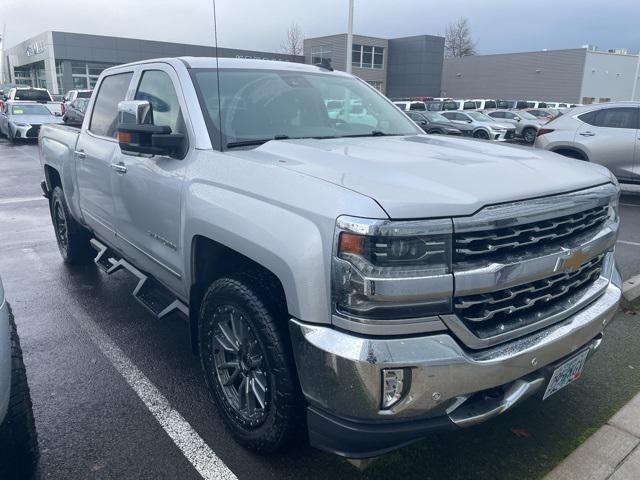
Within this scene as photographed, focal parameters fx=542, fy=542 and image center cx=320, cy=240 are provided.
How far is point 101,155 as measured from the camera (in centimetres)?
421

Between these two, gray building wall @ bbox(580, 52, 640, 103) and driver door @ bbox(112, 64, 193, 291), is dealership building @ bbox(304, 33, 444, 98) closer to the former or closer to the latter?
gray building wall @ bbox(580, 52, 640, 103)

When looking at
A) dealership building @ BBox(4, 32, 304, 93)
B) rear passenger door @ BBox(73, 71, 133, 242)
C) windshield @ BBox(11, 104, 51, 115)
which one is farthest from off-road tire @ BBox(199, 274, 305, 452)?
dealership building @ BBox(4, 32, 304, 93)

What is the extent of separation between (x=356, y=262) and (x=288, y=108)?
180 centimetres

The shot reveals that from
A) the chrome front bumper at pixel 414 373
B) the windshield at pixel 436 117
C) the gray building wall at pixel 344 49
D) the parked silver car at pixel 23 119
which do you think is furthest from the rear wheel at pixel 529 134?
the gray building wall at pixel 344 49

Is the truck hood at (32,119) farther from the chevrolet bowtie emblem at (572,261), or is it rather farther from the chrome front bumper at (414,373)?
the chevrolet bowtie emblem at (572,261)

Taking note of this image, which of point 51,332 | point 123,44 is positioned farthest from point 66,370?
point 123,44

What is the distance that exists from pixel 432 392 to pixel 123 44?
52.5 m

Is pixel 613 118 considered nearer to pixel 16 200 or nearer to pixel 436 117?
pixel 16 200

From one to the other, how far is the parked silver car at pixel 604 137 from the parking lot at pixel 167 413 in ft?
19.1

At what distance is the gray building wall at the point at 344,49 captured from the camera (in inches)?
2007

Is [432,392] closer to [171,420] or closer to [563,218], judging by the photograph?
[563,218]

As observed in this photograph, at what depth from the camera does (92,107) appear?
4895 mm

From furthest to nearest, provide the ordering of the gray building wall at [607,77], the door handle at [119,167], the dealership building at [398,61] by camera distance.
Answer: the dealership building at [398,61]
the gray building wall at [607,77]
the door handle at [119,167]

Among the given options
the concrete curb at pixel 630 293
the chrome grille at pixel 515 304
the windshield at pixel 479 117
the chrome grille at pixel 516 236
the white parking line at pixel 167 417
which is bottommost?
the white parking line at pixel 167 417
